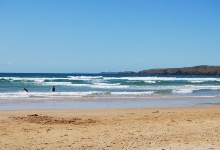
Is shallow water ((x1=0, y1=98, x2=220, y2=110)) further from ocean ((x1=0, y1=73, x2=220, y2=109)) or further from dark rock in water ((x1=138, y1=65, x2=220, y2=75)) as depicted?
dark rock in water ((x1=138, y1=65, x2=220, y2=75))

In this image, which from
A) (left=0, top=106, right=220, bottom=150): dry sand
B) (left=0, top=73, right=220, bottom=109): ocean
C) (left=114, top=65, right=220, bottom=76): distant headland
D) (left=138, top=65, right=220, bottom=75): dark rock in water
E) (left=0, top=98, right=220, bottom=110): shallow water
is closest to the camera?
(left=0, top=106, right=220, bottom=150): dry sand

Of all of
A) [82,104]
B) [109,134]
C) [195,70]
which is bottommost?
[82,104]

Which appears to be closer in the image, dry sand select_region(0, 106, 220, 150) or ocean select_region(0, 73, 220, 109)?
dry sand select_region(0, 106, 220, 150)

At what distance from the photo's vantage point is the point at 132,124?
11.3m

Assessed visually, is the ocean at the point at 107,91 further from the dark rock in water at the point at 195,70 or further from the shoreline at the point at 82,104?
the dark rock in water at the point at 195,70

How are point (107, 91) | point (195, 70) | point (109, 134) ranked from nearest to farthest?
point (109, 134) → point (107, 91) → point (195, 70)

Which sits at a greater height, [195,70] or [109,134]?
[195,70]

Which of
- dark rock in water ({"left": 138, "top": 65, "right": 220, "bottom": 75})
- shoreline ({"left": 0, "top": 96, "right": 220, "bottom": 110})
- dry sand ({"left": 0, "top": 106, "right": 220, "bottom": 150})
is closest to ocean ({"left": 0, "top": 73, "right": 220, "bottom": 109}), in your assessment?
shoreline ({"left": 0, "top": 96, "right": 220, "bottom": 110})

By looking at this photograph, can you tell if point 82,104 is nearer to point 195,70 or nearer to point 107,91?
point 107,91

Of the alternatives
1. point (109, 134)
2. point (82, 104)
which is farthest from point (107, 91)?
point (109, 134)

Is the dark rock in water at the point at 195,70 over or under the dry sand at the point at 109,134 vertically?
over

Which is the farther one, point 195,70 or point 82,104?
point 195,70

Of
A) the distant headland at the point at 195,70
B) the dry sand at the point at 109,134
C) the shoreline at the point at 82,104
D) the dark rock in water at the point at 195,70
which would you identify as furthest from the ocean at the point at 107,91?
the dark rock in water at the point at 195,70

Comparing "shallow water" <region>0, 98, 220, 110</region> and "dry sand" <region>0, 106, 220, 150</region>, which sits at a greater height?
"dry sand" <region>0, 106, 220, 150</region>
